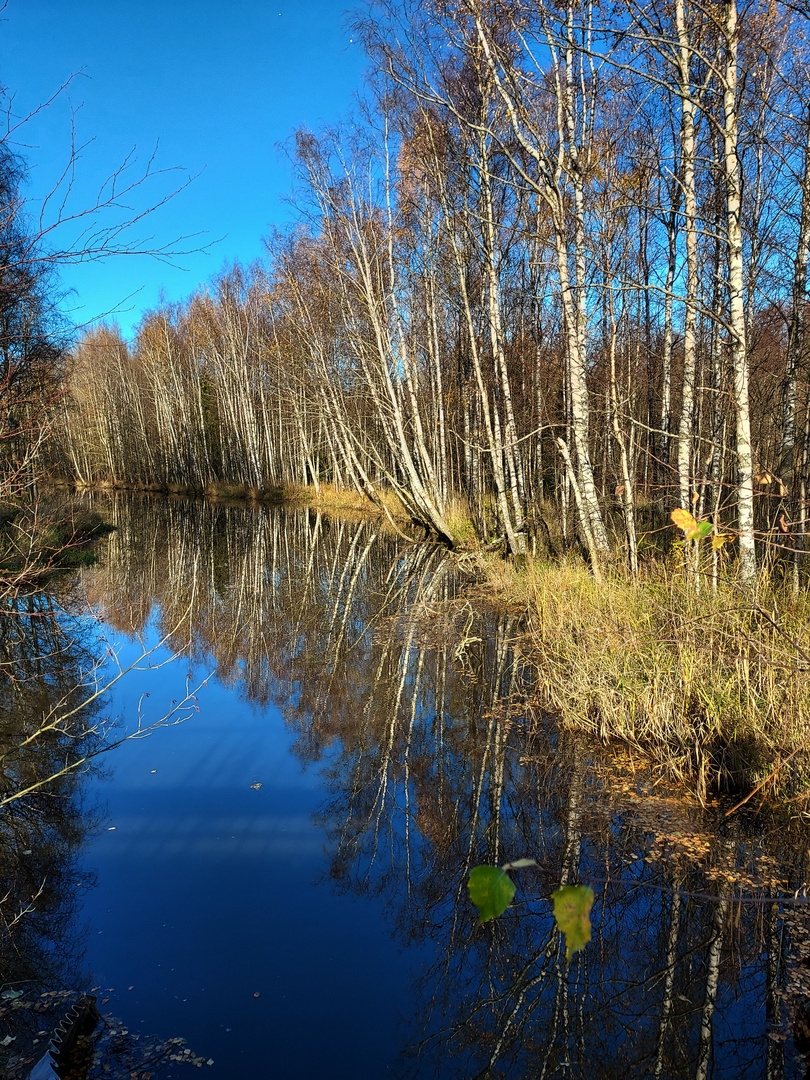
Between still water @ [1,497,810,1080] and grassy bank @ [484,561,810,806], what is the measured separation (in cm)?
32

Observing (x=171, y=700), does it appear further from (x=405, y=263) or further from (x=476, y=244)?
(x=405, y=263)

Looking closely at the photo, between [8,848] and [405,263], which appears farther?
[405,263]

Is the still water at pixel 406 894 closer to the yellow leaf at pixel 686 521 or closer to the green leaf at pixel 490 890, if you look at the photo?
the green leaf at pixel 490 890

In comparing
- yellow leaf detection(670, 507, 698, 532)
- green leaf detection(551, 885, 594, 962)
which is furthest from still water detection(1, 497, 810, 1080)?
yellow leaf detection(670, 507, 698, 532)

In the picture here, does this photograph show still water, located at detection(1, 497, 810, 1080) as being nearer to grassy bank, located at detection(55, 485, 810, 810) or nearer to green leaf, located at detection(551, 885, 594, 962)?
grassy bank, located at detection(55, 485, 810, 810)

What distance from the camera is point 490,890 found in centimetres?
127

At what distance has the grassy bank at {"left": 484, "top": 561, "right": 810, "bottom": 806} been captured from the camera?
4723 mm

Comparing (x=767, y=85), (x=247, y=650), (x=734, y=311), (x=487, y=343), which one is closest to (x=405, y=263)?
(x=487, y=343)

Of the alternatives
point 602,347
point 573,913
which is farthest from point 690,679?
point 602,347

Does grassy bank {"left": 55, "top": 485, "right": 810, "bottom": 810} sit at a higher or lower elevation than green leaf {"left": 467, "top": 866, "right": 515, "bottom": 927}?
lower

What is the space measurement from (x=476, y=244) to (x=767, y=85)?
196 inches

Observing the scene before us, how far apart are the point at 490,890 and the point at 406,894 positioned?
3385 mm

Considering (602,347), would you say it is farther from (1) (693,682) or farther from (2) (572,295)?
(1) (693,682)

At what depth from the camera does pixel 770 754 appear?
4789 mm
